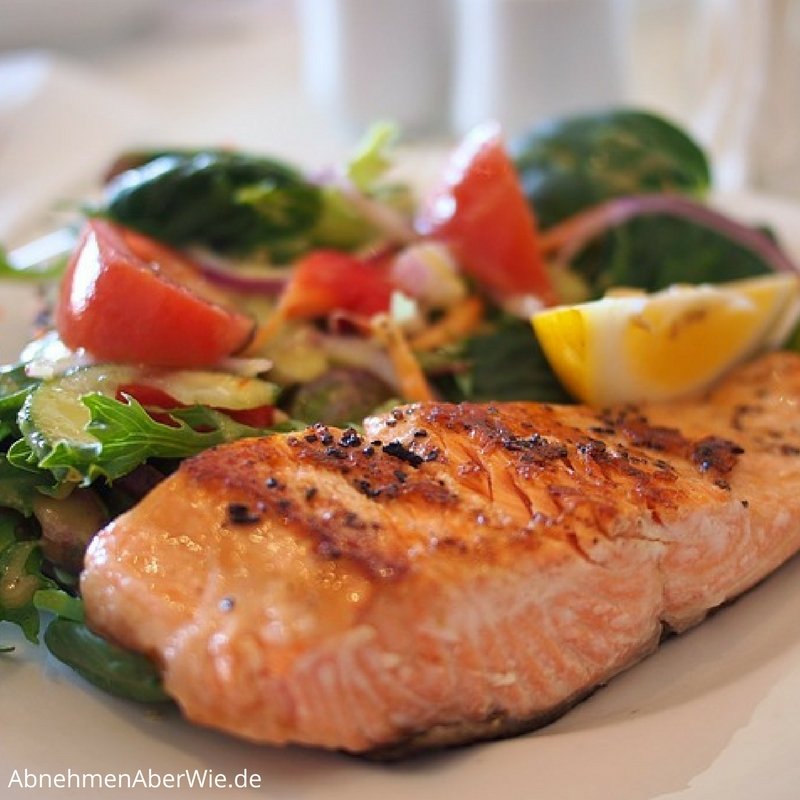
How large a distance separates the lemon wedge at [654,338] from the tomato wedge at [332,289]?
516 millimetres

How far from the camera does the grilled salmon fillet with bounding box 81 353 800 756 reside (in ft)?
4.89

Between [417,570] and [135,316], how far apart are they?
3.34ft

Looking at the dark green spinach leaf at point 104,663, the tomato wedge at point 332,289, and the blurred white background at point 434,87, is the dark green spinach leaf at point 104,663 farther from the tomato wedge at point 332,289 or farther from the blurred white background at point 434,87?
the blurred white background at point 434,87

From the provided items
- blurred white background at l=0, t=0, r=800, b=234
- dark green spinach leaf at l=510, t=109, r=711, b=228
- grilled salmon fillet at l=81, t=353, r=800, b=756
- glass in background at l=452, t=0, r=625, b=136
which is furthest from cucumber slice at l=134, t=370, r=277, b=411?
glass in background at l=452, t=0, r=625, b=136

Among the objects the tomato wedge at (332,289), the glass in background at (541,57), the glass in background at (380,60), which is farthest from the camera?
the glass in background at (380,60)

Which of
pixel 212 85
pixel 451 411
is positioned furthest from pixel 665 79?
pixel 451 411

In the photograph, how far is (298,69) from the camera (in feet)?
18.4

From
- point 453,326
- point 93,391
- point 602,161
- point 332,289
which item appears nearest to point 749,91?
point 602,161

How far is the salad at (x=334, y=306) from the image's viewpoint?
192 cm

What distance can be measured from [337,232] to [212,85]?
114 inches

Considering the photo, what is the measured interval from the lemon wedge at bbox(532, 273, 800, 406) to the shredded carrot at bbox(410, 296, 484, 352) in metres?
0.36

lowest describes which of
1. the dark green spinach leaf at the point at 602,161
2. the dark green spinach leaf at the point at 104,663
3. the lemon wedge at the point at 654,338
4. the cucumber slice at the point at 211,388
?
the dark green spinach leaf at the point at 104,663

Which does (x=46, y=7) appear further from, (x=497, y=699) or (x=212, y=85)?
(x=497, y=699)

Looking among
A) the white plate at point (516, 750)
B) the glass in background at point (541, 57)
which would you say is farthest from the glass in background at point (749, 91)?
the white plate at point (516, 750)
